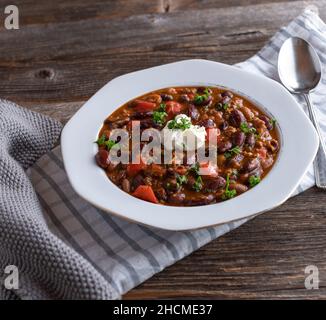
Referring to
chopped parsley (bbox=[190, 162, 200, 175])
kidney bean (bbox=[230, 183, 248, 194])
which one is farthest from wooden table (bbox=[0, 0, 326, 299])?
chopped parsley (bbox=[190, 162, 200, 175])

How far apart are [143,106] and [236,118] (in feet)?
1.57

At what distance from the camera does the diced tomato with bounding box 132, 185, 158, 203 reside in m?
2.71

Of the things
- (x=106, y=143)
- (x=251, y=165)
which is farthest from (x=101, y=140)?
(x=251, y=165)

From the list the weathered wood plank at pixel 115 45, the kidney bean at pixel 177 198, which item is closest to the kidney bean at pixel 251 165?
the kidney bean at pixel 177 198

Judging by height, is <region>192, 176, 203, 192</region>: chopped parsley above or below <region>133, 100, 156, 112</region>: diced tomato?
below

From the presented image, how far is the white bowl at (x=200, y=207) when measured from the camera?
2605 millimetres

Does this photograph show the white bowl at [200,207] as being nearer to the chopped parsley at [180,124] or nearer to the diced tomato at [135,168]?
the diced tomato at [135,168]

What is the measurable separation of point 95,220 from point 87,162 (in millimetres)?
266

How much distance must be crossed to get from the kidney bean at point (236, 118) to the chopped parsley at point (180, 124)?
8.8 inches

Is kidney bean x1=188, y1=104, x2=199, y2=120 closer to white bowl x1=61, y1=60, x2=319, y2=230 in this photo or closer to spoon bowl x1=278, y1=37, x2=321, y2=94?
white bowl x1=61, y1=60, x2=319, y2=230

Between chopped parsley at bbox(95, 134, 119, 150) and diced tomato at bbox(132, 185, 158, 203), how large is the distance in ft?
1.04

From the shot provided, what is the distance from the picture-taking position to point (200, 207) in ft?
8.63

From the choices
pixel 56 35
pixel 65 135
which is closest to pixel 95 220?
pixel 65 135

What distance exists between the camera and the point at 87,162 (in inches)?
114
